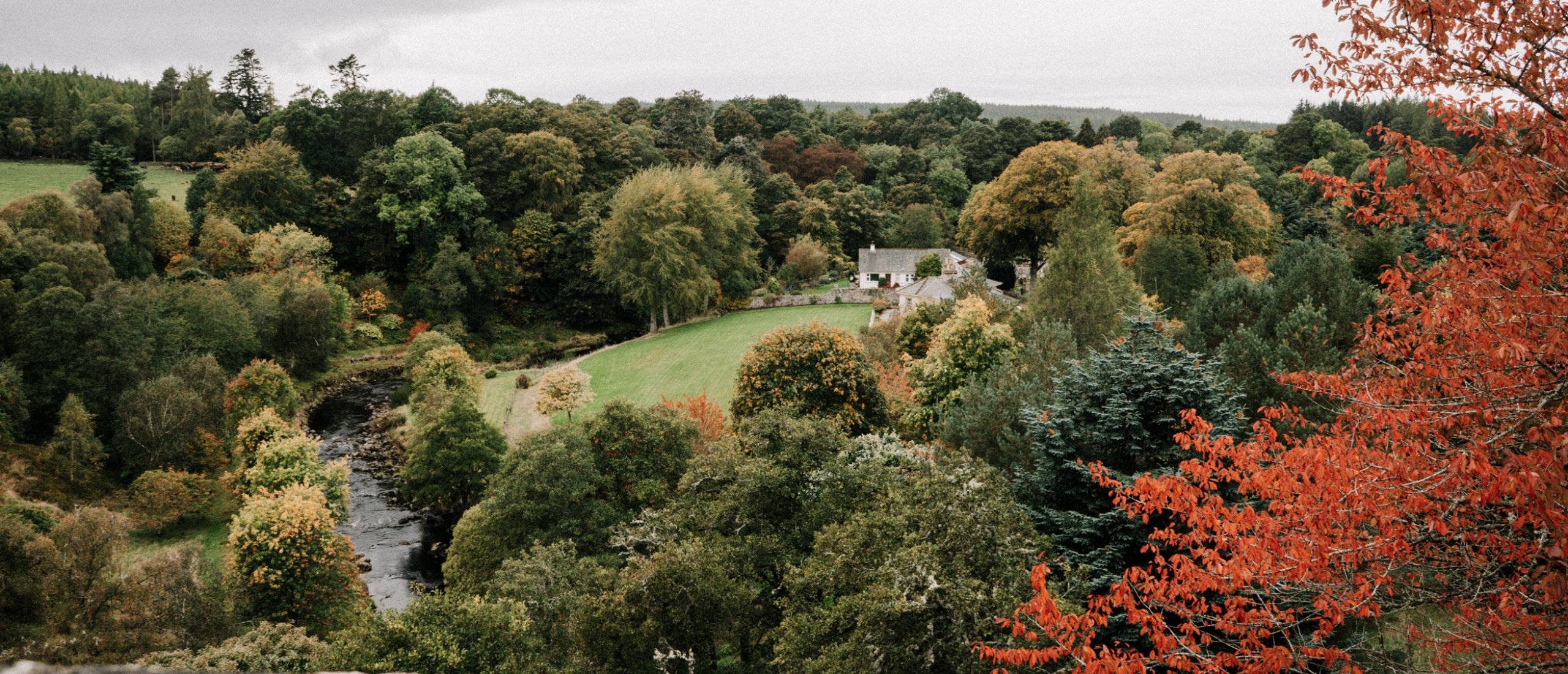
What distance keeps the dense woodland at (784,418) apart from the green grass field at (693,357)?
3006 millimetres

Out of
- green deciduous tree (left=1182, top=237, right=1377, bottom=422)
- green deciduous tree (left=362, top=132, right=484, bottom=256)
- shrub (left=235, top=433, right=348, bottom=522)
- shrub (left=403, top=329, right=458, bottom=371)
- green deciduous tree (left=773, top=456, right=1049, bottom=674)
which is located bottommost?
shrub (left=235, top=433, right=348, bottom=522)

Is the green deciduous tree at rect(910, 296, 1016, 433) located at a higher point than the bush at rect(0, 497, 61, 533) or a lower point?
higher

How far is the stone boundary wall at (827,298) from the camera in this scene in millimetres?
53750

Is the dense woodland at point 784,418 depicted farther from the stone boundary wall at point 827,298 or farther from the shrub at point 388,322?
the stone boundary wall at point 827,298

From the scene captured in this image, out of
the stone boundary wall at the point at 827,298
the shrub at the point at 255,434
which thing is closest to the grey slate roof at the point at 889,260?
the stone boundary wall at the point at 827,298

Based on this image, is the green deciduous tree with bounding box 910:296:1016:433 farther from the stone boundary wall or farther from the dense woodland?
the stone boundary wall

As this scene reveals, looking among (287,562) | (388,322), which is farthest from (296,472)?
(388,322)

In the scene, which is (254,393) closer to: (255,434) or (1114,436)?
(255,434)

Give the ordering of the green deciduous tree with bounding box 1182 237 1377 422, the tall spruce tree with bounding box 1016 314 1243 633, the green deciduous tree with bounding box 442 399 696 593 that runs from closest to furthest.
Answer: the tall spruce tree with bounding box 1016 314 1243 633, the green deciduous tree with bounding box 1182 237 1377 422, the green deciduous tree with bounding box 442 399 696 593

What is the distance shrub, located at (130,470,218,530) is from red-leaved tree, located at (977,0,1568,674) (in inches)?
1042

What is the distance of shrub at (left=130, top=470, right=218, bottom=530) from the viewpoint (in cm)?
2319

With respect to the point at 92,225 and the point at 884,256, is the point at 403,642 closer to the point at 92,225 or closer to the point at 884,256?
the point at 92,225

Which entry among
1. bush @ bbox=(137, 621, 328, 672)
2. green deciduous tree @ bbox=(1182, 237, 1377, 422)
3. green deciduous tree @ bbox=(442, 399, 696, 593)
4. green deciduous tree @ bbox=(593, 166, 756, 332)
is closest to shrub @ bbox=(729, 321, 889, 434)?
green deciduous tree @ bbox=(442, 399, 696, 593)

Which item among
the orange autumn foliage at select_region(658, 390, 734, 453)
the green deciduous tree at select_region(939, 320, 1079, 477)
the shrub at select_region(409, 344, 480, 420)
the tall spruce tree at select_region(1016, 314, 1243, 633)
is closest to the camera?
the tall spruce tree at select_region(1016, 314, 1243, 633)
